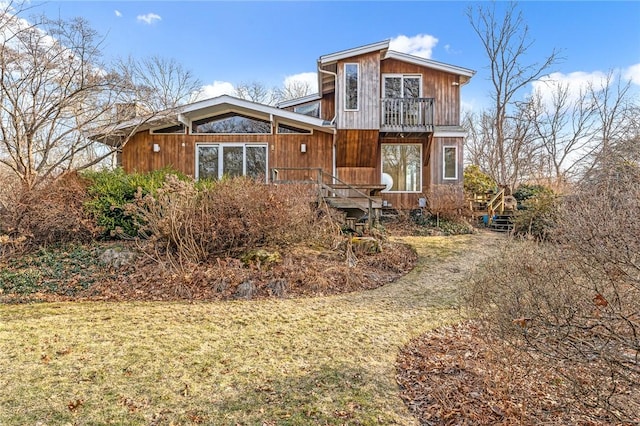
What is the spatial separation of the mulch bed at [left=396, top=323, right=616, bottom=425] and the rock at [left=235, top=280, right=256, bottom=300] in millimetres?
3255

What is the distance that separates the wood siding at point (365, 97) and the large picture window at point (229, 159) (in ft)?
10.7

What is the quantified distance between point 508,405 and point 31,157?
1121 centimetres

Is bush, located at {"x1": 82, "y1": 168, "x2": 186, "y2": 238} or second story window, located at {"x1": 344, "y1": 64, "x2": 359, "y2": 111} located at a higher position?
second story window, located at {"x1": 344, "y1": 64, "x2": 359, "y2": 111}

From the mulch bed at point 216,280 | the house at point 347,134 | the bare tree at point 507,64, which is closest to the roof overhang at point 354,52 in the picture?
the house at point 347,134

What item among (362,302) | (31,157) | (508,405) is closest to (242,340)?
(362,302)

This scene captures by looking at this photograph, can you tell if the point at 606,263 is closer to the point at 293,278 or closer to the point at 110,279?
the point at 293,278

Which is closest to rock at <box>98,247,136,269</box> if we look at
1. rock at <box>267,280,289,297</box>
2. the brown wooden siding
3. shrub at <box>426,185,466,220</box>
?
rock at <box>267,280,289,297</box>

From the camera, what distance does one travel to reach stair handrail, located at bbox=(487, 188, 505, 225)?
45.5 ft

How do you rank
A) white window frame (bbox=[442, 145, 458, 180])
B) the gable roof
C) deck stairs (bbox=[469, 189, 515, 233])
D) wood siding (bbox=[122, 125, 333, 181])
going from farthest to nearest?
1. white window frame (bbox=[442, 145, 458, 180])
2. deck stairs (bbox=[469, 189, 515, 233])
3. wood siding (bbox=[122, 125, 333, 181])
4. the gable roof

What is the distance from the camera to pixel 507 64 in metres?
20.9

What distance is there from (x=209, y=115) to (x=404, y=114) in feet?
24.4

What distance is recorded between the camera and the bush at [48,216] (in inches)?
309

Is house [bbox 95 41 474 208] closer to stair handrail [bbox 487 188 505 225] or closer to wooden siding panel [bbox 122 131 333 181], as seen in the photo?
wooden siding panel [bbox 122 131 333 181]

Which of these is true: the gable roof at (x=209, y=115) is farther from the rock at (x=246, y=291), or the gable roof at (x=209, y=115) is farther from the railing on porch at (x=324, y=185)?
the rock at (x=246, y=291)
